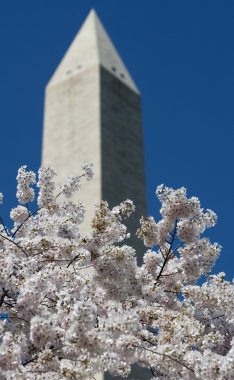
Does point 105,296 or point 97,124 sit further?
point 97,124

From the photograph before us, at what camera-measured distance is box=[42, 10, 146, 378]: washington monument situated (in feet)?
118

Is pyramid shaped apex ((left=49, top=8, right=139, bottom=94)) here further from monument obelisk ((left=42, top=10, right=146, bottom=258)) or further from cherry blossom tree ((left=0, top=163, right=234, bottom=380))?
cherry blossom tree ((left=0, top=163, right=234, bottom=380))

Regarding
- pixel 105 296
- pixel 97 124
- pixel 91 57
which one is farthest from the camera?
pixel 91 57

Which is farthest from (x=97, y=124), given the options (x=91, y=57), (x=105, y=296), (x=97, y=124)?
(x=105, y=296)

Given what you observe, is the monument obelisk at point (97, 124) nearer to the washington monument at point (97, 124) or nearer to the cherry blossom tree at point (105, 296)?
the washington monument at point (97, 124)

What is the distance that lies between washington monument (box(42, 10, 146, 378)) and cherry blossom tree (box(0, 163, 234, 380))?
992 inches

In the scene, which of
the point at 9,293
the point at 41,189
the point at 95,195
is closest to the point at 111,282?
the point at 9,293

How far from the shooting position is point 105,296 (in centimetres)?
764

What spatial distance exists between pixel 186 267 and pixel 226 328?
1.14 m

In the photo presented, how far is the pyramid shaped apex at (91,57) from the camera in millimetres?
39656

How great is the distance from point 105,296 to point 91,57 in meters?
33.2

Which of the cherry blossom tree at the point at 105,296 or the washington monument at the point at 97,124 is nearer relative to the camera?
the cherry blossom tree at the point at 105,296

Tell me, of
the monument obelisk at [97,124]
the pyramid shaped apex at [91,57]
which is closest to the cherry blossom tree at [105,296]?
the monument obelisk at [97,124]

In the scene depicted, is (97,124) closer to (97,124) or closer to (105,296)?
(97,124)
